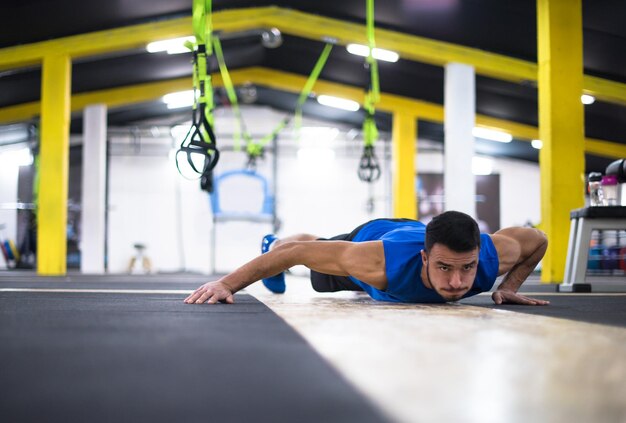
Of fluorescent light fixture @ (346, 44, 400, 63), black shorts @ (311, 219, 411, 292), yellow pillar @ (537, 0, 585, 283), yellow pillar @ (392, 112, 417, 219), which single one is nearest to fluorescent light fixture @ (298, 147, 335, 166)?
yellow pillar @ (392, 112, 417, 219)

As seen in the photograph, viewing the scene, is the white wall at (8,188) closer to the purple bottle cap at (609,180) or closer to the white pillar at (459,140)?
the white pillar at (459,140)

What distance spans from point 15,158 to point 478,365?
15904 millimetres

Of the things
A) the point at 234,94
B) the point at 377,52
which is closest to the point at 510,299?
the point at 377,52

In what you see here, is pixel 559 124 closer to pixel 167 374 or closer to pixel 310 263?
pixel 310 263

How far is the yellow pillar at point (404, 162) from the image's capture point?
11914 millimetres

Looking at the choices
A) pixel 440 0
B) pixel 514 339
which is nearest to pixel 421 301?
pixel 514 339

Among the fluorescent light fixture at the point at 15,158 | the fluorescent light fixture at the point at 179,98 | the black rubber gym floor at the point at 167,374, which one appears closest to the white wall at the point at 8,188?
the fluorescent light fixture at the point at 15,158

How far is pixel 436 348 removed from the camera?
1.50m

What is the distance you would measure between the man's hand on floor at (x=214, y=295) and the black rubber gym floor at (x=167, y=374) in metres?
0.64

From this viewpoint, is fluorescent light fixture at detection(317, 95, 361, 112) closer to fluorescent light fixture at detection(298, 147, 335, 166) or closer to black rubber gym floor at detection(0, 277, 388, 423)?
fluorescent light fixture at detection(298, 147, 335, 166)

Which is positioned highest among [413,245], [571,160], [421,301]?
[571,160]

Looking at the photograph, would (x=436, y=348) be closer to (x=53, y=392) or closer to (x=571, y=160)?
(x=53, y=392)

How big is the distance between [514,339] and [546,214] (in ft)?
17.9

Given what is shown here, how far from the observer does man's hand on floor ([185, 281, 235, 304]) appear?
2.74m
